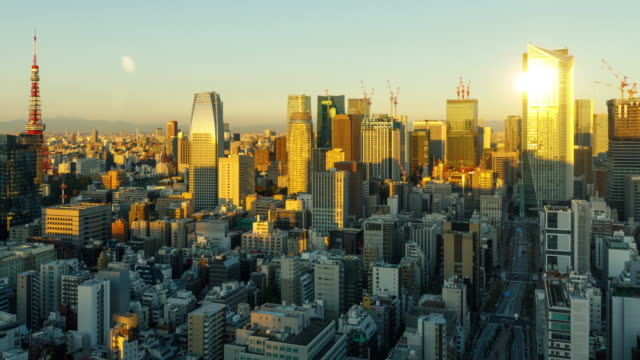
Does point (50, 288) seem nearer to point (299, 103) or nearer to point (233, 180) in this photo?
point (233, 180)

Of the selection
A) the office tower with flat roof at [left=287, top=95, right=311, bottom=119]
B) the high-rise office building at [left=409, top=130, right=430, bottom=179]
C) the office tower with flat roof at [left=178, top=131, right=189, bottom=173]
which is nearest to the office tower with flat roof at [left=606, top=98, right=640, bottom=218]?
the high-rise office building at [left=409, top=130, right=430, bottom=179]

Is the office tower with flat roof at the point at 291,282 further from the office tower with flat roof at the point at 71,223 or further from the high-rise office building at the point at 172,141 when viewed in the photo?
the high-rise office building at the point at 172,141

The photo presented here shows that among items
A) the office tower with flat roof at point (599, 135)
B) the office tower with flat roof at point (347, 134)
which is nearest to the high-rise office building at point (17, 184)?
the office tower with flat roof at point (347, 134)

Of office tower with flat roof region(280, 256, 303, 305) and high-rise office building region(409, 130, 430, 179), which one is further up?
high-rise office building region(409, 130, 430, 179)

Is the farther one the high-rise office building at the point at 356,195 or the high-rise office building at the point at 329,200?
the high-rise office building at the point at 356,195

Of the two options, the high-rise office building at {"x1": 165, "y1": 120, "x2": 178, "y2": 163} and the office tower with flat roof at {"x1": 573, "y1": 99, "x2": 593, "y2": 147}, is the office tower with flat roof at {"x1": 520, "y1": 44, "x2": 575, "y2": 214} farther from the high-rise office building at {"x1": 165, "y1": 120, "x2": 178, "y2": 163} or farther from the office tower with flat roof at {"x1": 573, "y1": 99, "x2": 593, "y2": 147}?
the high-rise office building at {"x1": 165, "y1": 120, "x2": 178, "y2": 163}

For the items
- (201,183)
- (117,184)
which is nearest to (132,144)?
(117,184)
